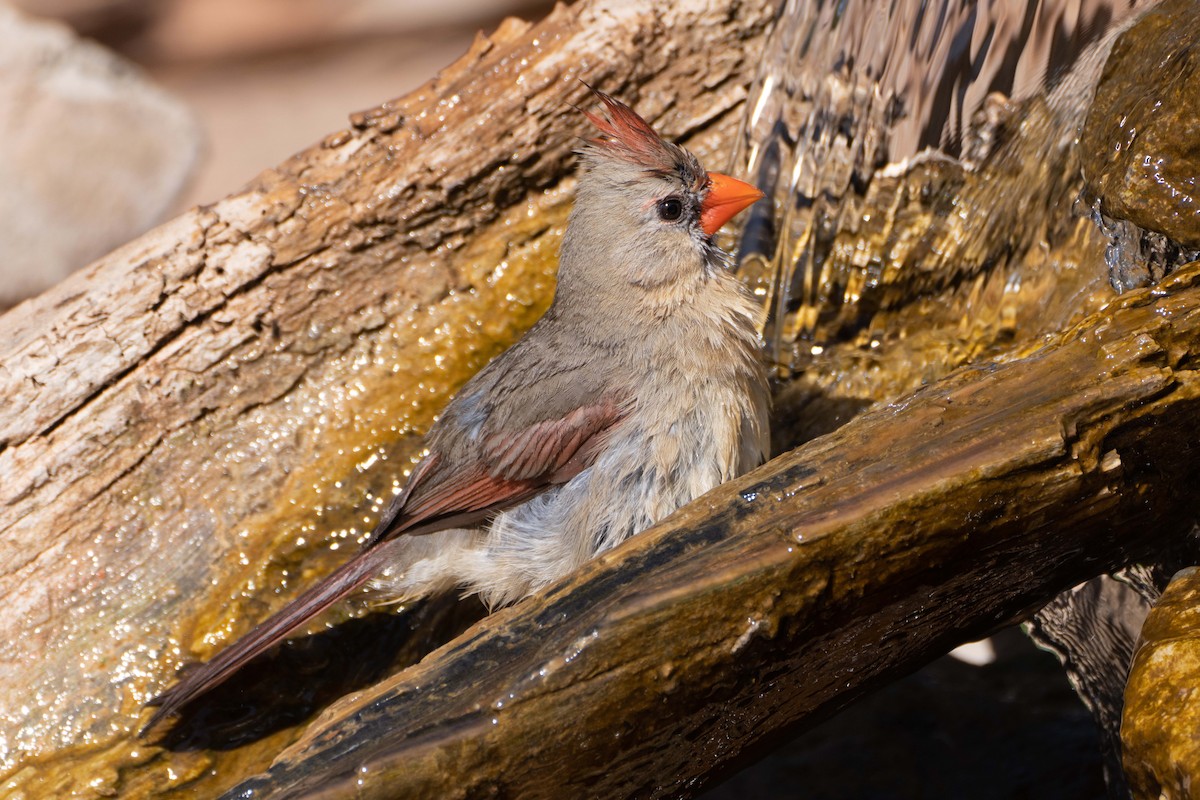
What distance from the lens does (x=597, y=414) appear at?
3201 mm

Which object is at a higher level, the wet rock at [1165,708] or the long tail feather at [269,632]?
the long tail feather at [269,632]

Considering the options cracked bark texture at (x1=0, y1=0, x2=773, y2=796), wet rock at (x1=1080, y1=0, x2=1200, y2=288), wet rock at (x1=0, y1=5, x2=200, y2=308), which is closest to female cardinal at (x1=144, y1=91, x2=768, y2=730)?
cracked bark texture at (x1=0, y1=0, x2=773, y2=796)

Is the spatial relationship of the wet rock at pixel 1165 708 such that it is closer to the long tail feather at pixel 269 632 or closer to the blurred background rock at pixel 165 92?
the long tail feather at pixel 269 632

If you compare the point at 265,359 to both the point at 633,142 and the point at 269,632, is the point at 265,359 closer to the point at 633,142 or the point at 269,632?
the point at 269,632

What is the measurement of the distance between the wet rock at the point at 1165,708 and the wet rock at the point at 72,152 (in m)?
5.52

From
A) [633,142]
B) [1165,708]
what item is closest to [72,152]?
[633,142]

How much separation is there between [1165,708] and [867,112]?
2226 mm

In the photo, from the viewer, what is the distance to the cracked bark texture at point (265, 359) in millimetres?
3430

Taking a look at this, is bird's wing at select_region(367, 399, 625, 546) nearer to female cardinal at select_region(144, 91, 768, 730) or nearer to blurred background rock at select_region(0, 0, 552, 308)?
female cardinal at select_region(144, 91, 768, 730)

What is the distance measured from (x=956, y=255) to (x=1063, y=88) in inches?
23.1

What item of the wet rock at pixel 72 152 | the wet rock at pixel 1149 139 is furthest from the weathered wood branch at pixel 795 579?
the wet rock at pixel 72 152

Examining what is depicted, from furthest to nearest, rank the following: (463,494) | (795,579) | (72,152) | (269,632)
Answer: (72,152) < (463,494) < (269,632) < (795,579)

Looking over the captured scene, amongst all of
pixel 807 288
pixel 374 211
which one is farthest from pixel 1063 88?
pixel 374 211

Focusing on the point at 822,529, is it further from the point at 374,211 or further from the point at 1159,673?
the point at 374,211
